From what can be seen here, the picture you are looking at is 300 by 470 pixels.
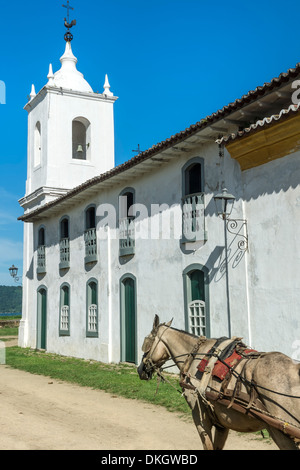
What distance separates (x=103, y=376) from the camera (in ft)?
43.7

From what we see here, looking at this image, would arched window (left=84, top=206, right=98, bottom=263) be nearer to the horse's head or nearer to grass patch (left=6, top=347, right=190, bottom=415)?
grass patch (left=6, top=347, right=190, bottom=415)

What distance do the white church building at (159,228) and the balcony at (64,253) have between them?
69 millimetres

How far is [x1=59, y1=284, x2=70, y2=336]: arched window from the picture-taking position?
20.1 metres

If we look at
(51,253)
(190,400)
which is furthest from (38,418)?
(51,253)

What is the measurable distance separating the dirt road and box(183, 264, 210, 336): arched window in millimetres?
2874

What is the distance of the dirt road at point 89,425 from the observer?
22.4ft

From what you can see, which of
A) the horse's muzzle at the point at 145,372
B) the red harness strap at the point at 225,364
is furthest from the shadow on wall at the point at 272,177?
the red harness strap at the point at 225,364

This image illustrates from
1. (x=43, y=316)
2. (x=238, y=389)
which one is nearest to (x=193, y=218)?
(x=238, y=389)

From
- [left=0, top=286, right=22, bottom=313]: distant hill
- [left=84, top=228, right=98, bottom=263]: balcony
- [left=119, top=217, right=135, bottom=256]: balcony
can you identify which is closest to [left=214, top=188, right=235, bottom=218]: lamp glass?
[left=119, top=217, right=135, bottom=256]: balcony

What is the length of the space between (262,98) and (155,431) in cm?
657

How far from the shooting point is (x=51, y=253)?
Result: 21750mm

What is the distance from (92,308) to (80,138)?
10.9 meters

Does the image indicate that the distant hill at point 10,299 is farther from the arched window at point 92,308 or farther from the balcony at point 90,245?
the balcony at point 90,245

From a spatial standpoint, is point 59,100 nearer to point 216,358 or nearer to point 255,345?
point 255,345
